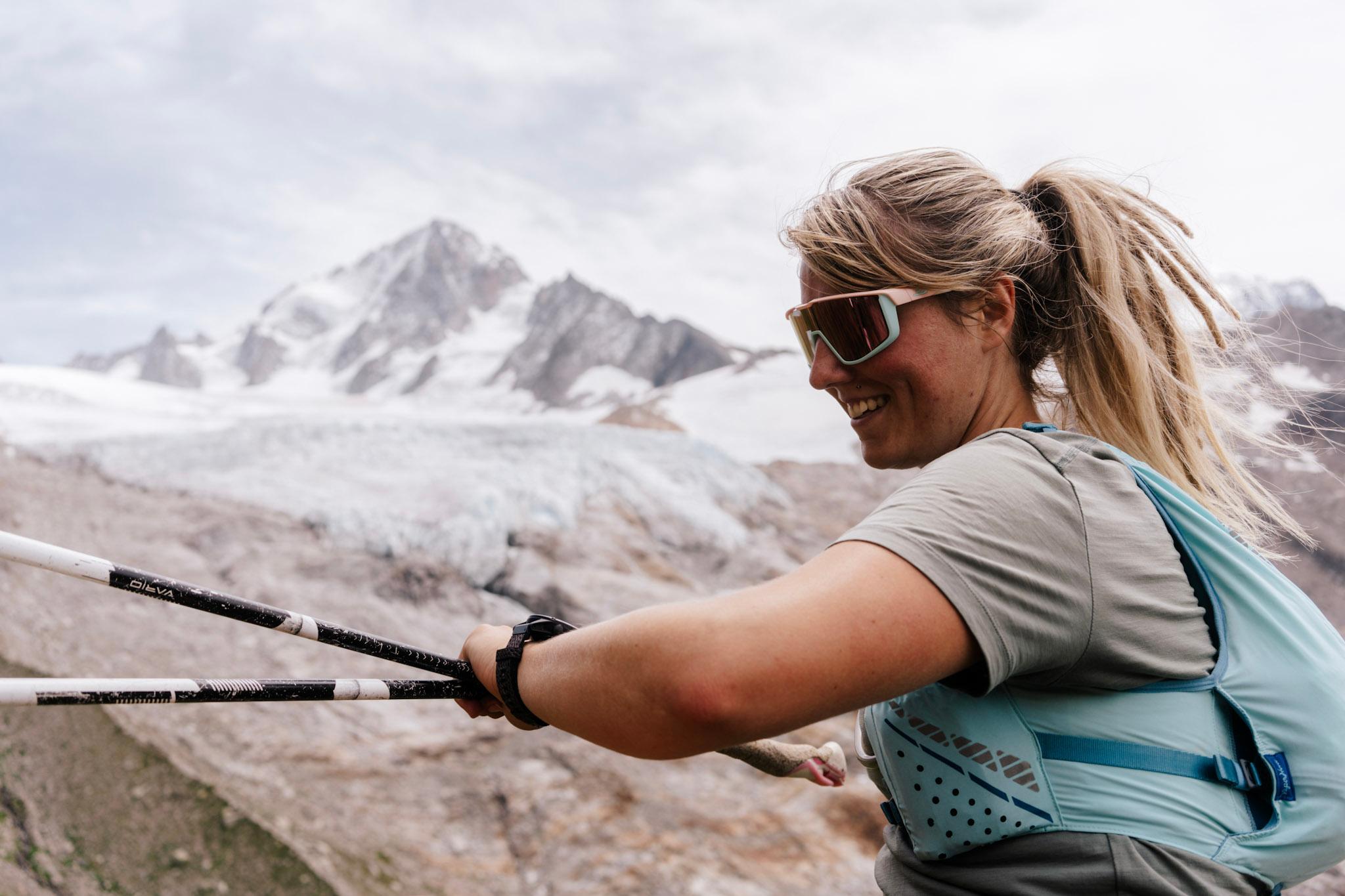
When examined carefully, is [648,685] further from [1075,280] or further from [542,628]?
[1075,280]

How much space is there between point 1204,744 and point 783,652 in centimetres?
77

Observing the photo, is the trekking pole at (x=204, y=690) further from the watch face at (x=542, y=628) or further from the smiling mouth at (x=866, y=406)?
the smiling mouth at (x=866, y=406)

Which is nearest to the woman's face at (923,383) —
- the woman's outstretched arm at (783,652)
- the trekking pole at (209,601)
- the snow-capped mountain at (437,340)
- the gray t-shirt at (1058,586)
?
A: the gray t-shirt at (1058,586)

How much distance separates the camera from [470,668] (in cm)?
189

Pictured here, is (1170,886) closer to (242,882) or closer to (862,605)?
(862,605)

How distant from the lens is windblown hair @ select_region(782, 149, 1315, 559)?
1.83 metres

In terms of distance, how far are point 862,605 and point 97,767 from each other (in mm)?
8017

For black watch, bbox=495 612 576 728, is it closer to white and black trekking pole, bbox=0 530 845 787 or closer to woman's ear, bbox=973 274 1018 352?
white and black trekking pole, bbox=0 530 845 787

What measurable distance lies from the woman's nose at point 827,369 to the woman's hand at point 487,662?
2.81 feet

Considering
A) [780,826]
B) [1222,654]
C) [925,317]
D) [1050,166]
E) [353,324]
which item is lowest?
[353,324]

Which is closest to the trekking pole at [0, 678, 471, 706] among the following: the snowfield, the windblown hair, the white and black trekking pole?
the white and black trekking pole

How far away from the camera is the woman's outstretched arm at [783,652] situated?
46.4 inches

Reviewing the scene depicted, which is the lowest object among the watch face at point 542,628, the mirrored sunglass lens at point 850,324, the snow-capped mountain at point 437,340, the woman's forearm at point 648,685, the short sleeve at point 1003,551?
the snow-capped mountain at point 437,340

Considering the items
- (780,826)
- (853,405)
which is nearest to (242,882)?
(780,826)
